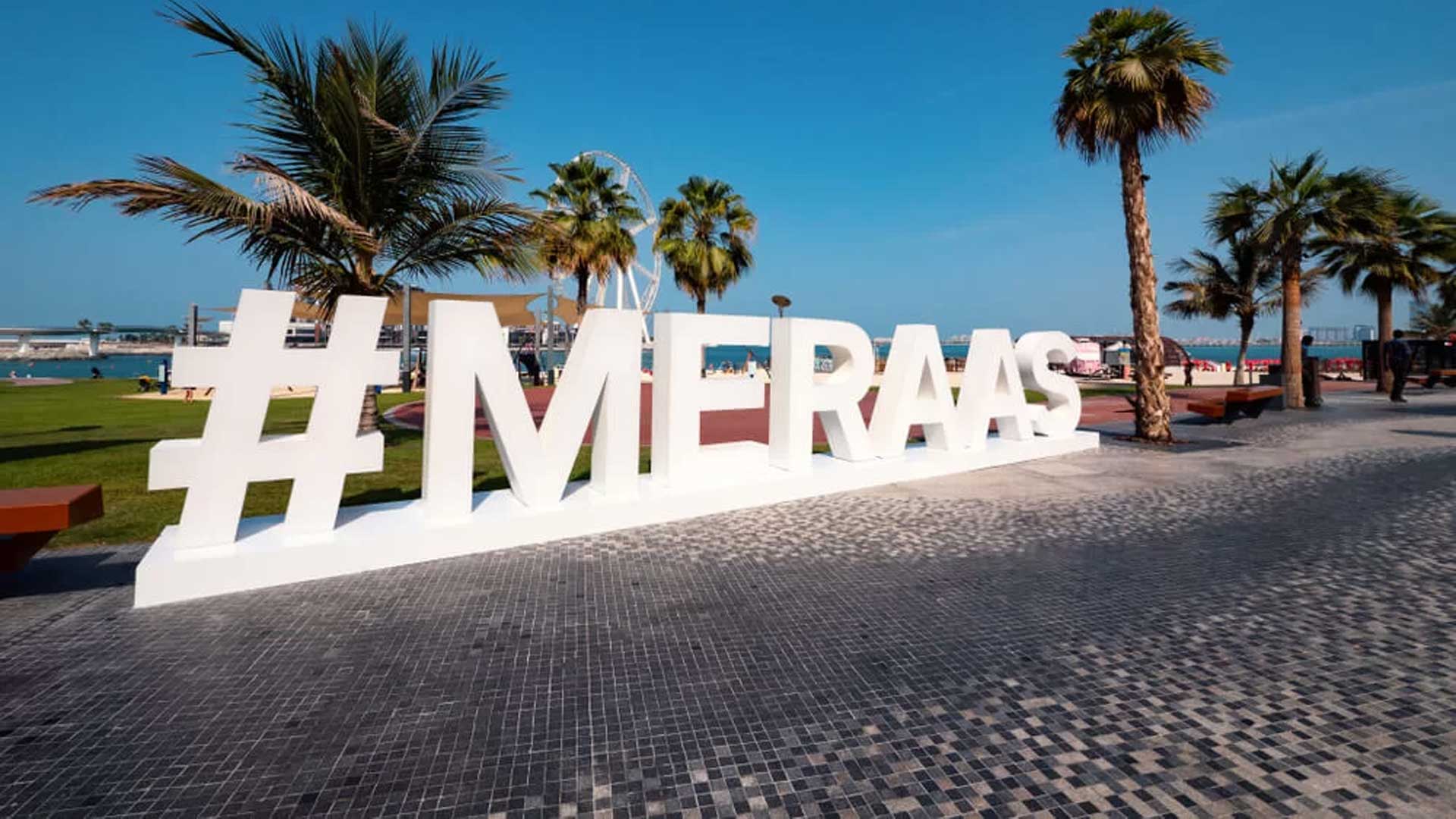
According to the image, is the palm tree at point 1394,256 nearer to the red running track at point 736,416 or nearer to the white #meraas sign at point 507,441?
the red running track at point 736,416

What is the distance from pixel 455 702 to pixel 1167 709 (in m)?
3.74

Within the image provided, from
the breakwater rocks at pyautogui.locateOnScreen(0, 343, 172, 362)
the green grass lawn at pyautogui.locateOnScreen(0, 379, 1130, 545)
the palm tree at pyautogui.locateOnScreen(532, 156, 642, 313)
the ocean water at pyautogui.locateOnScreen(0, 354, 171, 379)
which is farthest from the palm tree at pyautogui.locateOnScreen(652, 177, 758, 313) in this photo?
the breakwater rocks at pyautogui.locateOnScreen(0, 343, 172, 362)

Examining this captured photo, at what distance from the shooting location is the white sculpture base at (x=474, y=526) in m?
5.25

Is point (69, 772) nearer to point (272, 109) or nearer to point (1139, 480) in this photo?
point (272, 109)

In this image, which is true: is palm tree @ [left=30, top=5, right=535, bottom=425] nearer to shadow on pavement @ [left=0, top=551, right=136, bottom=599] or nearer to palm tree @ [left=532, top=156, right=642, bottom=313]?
shadow on pavement @ [left=0, top=551, right=136, bottom=599]

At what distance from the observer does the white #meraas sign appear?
5395 mm

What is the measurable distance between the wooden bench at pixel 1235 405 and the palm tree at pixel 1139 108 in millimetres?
3486

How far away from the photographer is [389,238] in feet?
34.1

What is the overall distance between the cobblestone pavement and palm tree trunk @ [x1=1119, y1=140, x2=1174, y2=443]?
6885 mm

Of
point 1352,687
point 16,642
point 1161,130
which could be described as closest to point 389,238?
point 16,642

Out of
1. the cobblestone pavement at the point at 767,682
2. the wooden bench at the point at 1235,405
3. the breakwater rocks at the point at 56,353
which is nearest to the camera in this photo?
the cobblestone pavement at the point at 767,682

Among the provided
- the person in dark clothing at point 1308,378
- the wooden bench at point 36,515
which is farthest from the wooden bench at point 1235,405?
the wooden bench at point 36,515

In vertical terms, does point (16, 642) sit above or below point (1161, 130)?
below

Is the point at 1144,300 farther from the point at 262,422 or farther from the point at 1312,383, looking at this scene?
the point at 262,422
